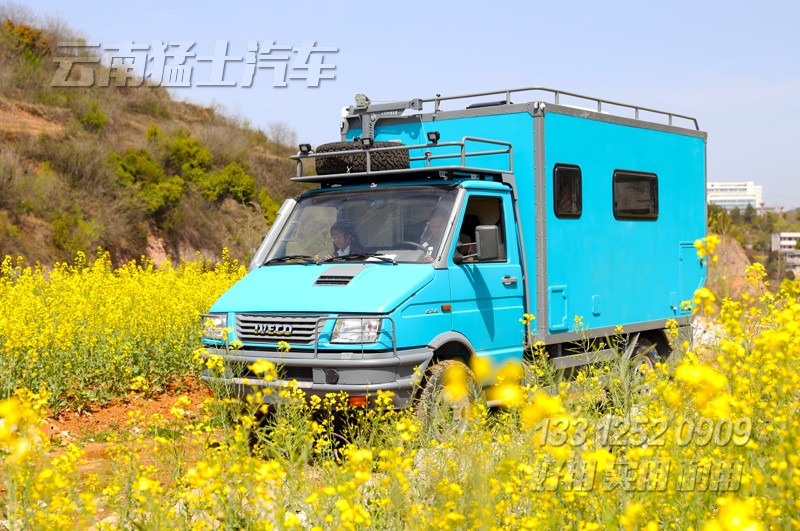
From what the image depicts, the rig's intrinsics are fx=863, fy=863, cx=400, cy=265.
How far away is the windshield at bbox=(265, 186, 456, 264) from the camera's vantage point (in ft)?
24.6

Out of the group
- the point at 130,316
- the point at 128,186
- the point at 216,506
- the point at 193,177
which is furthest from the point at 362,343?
the point at 193,177

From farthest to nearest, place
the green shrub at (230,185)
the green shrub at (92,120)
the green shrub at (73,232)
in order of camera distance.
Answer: the green shrub at (92,120) < the green shrub at (230,185) < the green shrub at (73,232)

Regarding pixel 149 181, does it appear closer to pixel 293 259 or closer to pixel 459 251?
pixel 293 259

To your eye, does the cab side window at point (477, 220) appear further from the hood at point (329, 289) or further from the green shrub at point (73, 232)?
the green shrub at point (73, 232)

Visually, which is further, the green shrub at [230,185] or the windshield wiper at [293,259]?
the green shrub at [230,185]

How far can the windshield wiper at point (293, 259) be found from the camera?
7.75 m

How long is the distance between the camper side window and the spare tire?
5.15ft

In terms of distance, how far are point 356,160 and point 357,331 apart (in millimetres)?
2260

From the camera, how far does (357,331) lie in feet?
21.7

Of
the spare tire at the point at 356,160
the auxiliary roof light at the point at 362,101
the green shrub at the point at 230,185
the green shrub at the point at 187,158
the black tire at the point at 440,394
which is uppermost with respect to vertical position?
the green shrub at the point at 187,158

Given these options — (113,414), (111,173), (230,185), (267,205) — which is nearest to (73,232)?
(111,173)

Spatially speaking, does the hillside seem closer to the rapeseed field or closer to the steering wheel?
the steering wheel

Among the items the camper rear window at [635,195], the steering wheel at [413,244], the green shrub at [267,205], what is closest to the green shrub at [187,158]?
the green shrub at [267,205]

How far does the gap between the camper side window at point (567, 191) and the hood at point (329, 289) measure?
2.08 m
